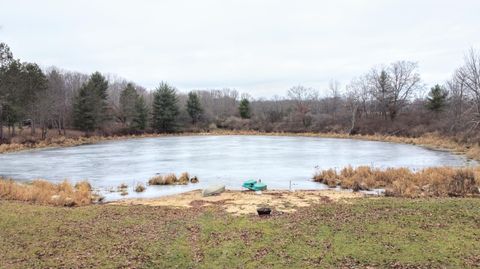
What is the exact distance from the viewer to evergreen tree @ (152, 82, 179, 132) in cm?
5694

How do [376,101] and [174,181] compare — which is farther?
[376,101]

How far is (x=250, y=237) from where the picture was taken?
7.93 meters

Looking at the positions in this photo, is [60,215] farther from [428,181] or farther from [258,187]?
[428,181]

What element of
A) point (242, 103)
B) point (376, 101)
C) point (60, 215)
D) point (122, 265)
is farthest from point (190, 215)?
point (242, 103)

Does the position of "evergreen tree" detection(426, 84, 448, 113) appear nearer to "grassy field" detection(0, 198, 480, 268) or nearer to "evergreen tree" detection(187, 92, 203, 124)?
"evergreen tree" detection(187, 92, 203, 124)

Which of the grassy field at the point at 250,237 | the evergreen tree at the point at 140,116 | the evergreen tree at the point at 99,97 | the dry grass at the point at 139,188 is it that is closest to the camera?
the grassy field at the point at 250,237

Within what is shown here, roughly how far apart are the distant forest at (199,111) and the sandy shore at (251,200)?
25915 mm

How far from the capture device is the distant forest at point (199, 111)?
3884 cm

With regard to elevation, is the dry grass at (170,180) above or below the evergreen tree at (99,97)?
below

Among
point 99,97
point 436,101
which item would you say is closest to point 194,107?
point 99,97

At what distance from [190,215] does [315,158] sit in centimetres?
1659

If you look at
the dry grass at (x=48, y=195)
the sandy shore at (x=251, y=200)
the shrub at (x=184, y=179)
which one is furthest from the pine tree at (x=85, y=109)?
the sandy shore at (x=251, y=200)

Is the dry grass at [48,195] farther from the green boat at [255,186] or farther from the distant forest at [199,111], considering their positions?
the distant forest at [199,111]

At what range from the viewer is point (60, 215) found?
10031 mm
